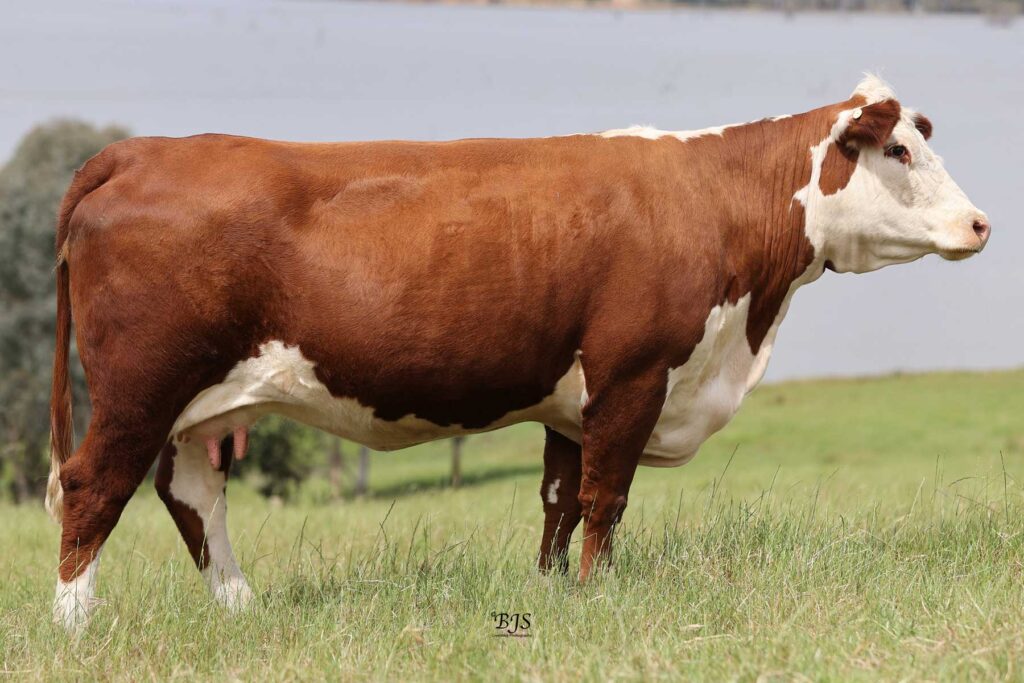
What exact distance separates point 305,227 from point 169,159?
820 mm

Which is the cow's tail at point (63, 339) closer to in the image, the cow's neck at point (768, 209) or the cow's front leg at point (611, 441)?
the cow's front leg at point (611, 441)

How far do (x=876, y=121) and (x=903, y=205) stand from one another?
1.61ft

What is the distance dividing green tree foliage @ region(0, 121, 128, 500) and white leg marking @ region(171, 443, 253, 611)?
86.7 feet

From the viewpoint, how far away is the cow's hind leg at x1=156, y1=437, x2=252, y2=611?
249 inches

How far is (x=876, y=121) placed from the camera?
619 cm

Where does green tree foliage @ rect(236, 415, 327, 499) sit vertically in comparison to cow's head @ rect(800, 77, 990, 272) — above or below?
below

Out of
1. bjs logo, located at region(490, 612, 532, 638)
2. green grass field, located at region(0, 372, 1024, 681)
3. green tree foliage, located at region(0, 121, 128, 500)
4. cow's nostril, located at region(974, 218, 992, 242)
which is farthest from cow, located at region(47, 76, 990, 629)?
green tree foliage, located at region(0, 121, 128, 500)

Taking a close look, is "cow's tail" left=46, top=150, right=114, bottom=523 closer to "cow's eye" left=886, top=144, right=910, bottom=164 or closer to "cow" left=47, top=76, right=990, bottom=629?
"cow" left=47, top=76, right=990, bottom=629

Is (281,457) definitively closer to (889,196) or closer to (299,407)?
(299,407)

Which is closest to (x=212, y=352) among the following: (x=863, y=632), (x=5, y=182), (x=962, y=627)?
(x=863, y=632)

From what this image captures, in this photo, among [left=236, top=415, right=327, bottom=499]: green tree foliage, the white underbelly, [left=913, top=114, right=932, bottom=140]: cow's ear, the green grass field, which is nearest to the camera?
the green grass field

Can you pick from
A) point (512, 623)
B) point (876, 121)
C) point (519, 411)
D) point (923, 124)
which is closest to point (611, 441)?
point (519, 411)

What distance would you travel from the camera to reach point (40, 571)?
8.27 metres

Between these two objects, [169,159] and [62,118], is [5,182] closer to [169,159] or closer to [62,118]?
[62,118]
